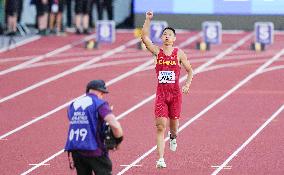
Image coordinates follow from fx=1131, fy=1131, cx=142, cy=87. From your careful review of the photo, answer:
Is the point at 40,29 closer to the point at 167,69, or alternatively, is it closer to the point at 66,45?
the point at 66,45

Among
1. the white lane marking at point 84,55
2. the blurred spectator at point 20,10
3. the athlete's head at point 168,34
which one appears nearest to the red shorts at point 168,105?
the athlete's head at point 168,34

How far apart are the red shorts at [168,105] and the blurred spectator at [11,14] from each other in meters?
12.4

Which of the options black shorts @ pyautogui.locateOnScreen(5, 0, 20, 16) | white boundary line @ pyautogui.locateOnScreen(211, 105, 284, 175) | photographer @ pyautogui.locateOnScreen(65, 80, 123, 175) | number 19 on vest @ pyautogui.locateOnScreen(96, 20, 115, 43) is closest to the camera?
photographer @ pyautogui.locateOnScreen(65, 80, 123, 175)

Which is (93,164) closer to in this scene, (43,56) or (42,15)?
(43,56)

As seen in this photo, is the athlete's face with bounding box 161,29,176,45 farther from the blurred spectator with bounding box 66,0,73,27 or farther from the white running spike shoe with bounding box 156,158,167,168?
the blurred spectator with bounding box 66,0,73,27

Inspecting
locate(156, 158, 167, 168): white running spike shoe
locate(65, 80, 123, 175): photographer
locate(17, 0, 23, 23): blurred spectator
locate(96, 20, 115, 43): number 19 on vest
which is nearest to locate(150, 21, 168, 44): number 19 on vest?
locate(96, 20, 115, 43): number 19 on vest

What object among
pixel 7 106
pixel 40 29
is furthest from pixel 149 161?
pixel 40 29

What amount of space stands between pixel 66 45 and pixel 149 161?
11.3m

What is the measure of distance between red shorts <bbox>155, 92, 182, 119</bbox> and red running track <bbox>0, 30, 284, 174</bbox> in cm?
63

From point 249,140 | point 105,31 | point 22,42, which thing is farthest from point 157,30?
point 249,140

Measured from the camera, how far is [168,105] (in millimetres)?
13164

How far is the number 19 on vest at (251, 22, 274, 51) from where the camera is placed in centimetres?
2398

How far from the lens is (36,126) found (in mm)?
16219

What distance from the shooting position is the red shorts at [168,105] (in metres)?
13.0
